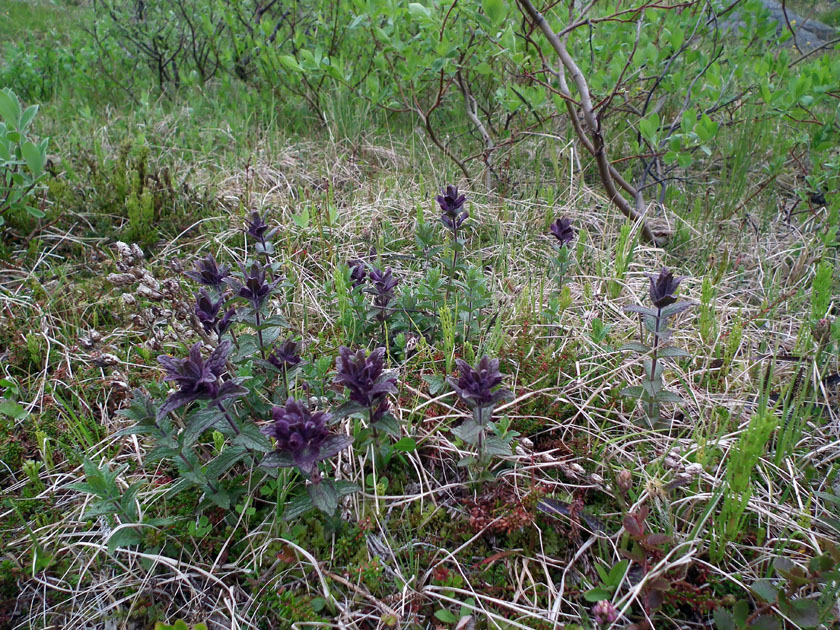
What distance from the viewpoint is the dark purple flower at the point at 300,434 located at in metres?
1.59

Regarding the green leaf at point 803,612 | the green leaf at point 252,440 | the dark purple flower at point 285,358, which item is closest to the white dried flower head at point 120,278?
the dark purple flower at point 285,358

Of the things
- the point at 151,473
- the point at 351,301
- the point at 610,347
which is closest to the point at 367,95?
the point at 351,301

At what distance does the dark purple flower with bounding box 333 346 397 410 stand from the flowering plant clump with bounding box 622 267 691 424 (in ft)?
3.19

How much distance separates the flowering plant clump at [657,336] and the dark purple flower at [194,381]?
4.79 feet

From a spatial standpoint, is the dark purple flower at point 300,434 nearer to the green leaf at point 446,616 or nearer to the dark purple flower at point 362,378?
the dark purple flower at point 362,378

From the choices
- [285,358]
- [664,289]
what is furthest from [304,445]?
[664,289]

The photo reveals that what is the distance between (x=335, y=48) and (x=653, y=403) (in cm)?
514

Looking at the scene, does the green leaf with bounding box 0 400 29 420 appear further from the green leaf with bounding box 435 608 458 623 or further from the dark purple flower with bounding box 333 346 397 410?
the green leaf with bounding box 435 608 458 623

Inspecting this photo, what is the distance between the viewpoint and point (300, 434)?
1619 mm

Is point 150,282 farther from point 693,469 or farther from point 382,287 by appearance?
point 693,469

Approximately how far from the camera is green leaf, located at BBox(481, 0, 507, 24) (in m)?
3.24

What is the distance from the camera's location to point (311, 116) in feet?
18.7

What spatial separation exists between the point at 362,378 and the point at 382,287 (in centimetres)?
87

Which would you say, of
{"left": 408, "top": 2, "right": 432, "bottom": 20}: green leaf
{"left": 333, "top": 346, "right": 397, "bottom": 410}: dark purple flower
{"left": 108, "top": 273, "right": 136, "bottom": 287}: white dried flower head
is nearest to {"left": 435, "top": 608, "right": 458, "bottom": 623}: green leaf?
{"left": 333, "top": 346, "right": 397, "bottom": 410}: dark purple flower
